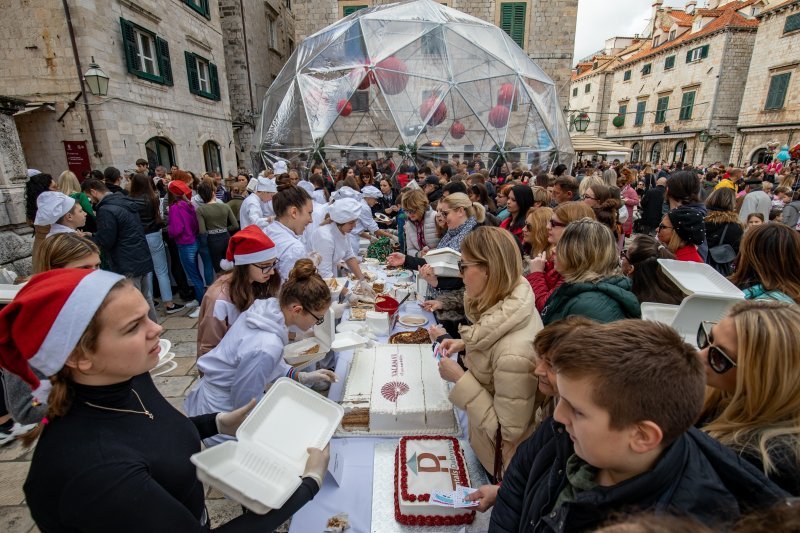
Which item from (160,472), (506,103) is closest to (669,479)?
(160,472)

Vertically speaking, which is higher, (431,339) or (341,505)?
(431,339)

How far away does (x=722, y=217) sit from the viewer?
4184mm

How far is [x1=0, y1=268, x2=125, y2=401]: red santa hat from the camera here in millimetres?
1035

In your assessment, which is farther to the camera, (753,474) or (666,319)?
(666,319)

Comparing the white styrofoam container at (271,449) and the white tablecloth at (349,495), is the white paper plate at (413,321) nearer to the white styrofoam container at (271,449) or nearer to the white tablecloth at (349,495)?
the white tablecloth at (349,495)

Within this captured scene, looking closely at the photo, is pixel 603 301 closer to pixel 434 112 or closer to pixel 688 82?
Answer: pixel 434 112

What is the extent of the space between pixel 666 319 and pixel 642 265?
0.52 metres

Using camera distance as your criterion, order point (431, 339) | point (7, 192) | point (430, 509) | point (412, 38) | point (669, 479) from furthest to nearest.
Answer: point (412, 38)
point (7, 192)
point (431, 339)
point (430, 509)
point (669, 479)

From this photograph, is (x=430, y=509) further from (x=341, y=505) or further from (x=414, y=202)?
(x=414, y=202)

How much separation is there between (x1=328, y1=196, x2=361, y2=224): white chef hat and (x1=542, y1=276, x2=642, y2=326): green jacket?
2.64 metres

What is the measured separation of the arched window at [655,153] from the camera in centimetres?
3192

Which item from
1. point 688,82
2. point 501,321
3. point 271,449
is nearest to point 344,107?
point 501,321

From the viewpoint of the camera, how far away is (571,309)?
2.17 metres

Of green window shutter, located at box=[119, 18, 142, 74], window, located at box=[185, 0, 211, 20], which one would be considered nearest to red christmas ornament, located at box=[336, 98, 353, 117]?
green window shutter, located at box=[119, 18, 142, 74]
